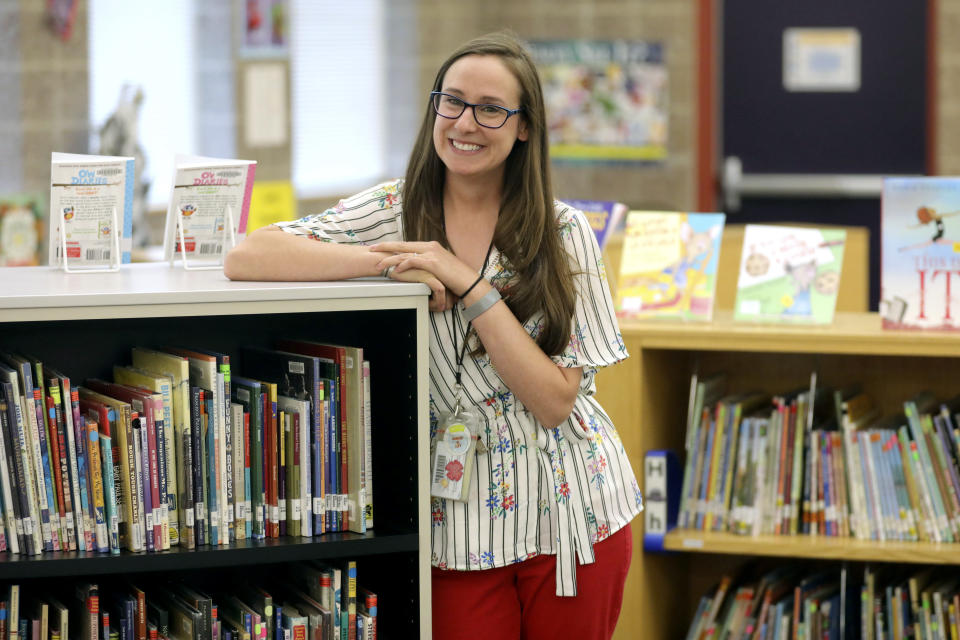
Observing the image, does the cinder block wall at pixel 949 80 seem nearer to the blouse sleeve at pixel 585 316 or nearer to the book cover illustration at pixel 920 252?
the book cover illustration at pixel 920 252

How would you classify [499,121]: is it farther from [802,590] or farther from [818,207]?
[818,207]

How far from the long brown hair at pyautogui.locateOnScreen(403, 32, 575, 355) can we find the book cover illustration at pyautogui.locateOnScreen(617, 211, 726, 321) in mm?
928

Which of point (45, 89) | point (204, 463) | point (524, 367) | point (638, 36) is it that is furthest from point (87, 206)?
point (638, 36)

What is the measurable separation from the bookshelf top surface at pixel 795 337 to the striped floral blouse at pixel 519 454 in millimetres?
742

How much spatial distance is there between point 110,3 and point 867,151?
3464 millimetres

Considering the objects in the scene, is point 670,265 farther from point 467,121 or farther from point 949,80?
point 949,80

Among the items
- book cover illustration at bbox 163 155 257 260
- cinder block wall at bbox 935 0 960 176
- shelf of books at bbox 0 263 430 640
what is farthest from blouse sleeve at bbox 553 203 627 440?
cinder block wall at bbox 935 0 960 176

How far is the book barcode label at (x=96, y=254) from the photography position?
2.06 metres

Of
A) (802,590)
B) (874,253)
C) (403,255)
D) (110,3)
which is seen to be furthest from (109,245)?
(874,253)

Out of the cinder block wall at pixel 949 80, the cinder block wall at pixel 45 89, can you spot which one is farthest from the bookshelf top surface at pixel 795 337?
the cinder block wall at pixel 949 80

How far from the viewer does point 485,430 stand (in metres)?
1.90

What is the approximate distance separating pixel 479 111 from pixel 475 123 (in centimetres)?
2

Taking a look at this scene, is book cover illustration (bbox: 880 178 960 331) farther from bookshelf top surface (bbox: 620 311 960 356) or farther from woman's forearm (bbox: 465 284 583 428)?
woman's forearm (bbox: 465 284 583 428)

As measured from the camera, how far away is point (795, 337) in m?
2.58
